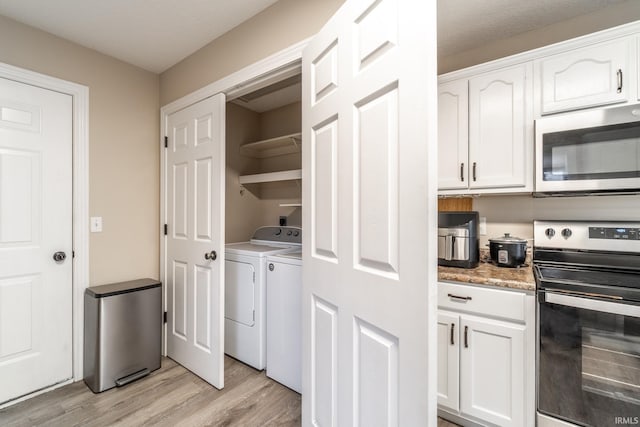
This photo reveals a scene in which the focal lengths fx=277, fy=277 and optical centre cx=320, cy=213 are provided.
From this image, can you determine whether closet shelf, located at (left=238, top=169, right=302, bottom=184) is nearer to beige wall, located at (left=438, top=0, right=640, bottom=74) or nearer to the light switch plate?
the light switch plate

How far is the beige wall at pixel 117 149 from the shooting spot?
6.49ft

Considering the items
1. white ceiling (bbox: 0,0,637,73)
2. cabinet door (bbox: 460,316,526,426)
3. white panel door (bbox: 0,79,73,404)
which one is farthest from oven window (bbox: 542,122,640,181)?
white panel door (bbox: 0,79,73,404)

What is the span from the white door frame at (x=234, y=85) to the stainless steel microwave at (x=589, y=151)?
4.88 ft

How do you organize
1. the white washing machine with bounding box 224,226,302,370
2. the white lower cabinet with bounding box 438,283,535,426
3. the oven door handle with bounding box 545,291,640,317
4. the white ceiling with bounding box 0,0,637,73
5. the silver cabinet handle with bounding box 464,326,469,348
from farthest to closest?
the white washing machine with bounding box 224,226,302,370, the white ceiling with bounding box 0,0,637,73, the silver cabinet handle with bounding box 464,326,469,348, the white lower cabinet with bounding box 438,283,535,426, the oven door handle with bounding box 545,291,640,317

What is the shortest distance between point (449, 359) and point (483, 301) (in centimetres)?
40

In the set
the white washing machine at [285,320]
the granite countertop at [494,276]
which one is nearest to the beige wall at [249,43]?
the white washing machine at [285,320]

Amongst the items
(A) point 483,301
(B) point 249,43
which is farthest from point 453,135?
(B) point 249,43

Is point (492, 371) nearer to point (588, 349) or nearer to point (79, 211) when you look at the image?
point (588, 349)

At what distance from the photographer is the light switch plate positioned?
2102 mm

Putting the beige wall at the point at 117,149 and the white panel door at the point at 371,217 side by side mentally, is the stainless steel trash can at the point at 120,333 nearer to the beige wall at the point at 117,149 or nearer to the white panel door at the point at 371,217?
the beige wall at the point at 117,149

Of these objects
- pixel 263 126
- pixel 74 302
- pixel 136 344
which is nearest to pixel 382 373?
pixel 136 344

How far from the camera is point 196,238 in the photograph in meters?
2.12

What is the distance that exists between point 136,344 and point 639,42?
354cm

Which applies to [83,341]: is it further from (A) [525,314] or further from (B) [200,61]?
(A) [525,314]
